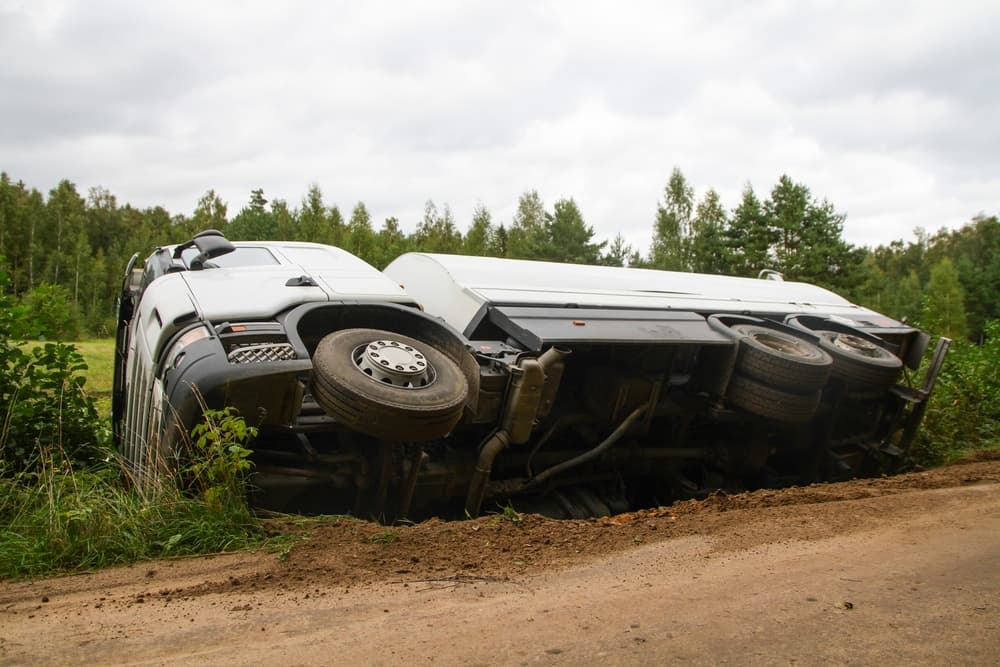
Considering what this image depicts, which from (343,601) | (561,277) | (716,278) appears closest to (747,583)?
(343,601)

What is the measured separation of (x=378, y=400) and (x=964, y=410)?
7953 mm

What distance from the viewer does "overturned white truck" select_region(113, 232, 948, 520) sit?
3.87 meters

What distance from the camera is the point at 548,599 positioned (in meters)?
2.80

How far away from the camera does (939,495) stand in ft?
15.8

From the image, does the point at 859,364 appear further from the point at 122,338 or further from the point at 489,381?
the point at 122,338

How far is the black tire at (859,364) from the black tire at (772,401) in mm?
706

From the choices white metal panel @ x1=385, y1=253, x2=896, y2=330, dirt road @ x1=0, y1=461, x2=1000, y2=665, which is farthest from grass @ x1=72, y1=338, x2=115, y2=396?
dirt road @ x1=0, y1=461, x2=1000, y2=665

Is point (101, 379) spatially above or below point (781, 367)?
below

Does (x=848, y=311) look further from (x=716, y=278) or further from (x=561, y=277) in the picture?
(x=561, y=277)

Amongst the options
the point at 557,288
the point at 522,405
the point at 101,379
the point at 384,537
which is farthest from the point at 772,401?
the point at 101,379

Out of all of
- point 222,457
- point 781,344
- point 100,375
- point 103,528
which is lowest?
point 100,375

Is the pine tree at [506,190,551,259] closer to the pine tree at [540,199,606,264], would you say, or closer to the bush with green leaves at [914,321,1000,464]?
the pine tree at [540,199,606,264]

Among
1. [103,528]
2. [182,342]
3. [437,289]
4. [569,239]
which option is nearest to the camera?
[103,528]

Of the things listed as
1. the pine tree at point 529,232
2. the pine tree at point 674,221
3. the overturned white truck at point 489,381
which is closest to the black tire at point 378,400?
the overturned white truck at point 489,381
